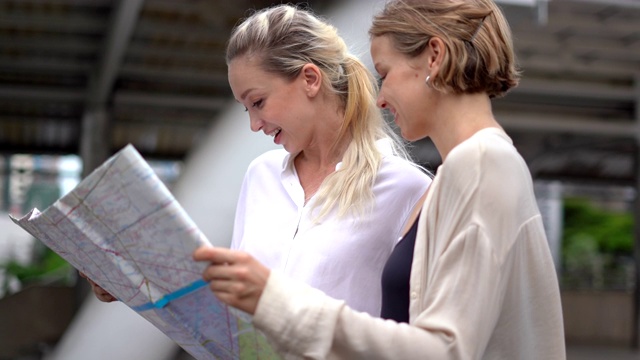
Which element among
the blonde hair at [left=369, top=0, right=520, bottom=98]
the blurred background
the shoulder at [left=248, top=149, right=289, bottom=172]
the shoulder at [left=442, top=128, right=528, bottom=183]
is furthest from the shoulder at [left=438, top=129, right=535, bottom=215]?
the blurred background

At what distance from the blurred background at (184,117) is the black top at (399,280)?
0.85 metres

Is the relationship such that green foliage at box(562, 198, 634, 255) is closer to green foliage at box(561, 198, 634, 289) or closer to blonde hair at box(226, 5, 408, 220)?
green foliage at box(561, 198, 634, 289)

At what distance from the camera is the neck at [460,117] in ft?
5.58

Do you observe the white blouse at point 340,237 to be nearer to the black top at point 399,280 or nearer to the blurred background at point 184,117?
the black top at point 399,280

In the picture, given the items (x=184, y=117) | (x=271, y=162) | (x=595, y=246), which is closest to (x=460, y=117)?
(x=271, y=162)

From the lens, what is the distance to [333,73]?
89.7 inches

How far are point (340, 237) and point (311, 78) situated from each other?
35 centimetres

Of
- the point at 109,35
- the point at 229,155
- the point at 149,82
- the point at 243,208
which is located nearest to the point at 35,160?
the point at 149,82

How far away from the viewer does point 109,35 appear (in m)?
11.1

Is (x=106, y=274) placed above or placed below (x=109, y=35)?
below

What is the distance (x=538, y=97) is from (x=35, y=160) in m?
18.2

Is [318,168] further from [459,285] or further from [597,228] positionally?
[597,228]

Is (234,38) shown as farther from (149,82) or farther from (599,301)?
(599,301)

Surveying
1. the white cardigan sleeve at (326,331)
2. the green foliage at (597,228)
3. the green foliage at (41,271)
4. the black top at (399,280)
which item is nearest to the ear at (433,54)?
the black top at (399,280)
